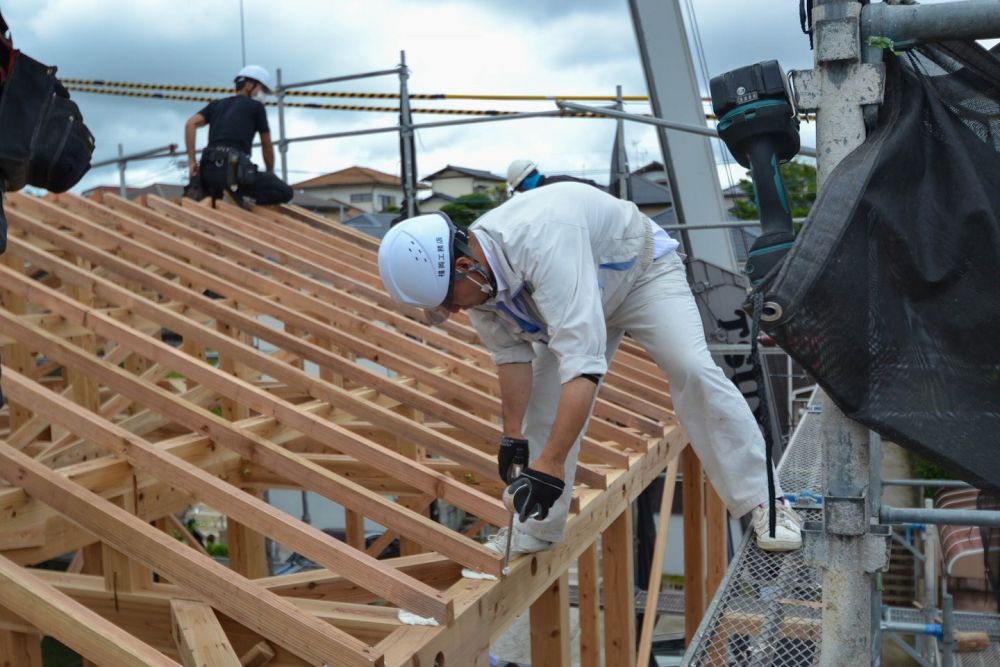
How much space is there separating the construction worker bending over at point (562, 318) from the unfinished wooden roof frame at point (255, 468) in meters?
0.39

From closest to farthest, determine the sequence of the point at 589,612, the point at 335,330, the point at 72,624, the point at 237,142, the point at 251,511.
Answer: the point at 72,624 < the point at 251,511 < the point at 589,612 < the point at 335,330 < the point at 237,142

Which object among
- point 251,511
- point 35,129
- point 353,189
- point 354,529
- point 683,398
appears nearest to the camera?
point 35,129

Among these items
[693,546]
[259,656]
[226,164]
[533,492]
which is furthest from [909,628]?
[226,164]

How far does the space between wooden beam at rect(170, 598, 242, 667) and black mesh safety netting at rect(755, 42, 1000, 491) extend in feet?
5.45

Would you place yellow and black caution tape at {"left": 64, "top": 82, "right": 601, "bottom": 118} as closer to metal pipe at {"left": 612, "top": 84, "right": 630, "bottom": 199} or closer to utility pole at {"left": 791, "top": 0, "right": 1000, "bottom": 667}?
metal pipe at {"left": 612, "top": 84, "right": 630, "bottom": 199}

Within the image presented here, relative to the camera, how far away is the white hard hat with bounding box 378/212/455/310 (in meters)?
2.78

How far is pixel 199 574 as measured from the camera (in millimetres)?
2510

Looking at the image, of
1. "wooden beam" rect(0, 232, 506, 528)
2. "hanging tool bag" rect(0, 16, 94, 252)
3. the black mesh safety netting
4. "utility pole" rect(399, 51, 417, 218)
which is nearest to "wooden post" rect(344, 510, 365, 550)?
"wooden beam" rect(0, 232, 506, 528)

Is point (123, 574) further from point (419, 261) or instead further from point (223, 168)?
point (223, 168)

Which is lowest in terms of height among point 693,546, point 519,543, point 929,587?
point 929,587

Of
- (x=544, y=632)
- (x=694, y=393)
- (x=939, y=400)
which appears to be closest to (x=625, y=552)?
(x=544, y=632)

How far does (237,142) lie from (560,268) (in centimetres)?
517

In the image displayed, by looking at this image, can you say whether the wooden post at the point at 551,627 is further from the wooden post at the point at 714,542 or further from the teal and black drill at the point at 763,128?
the wooden post at the point at 714,542

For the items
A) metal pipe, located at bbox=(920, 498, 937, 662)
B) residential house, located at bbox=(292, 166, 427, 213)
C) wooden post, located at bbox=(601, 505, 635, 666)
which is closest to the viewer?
wooden post, located at bbox=(601, 505, 635, 666)
